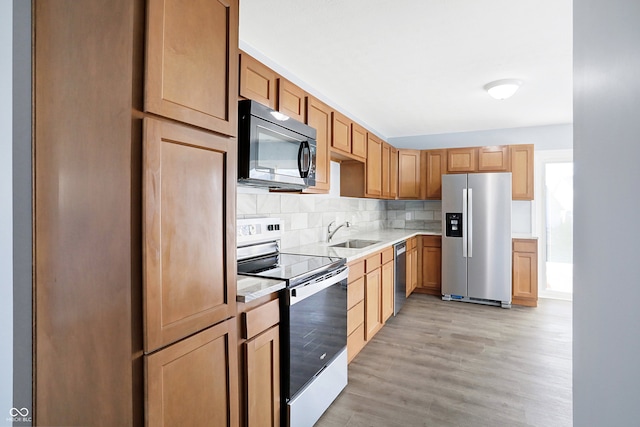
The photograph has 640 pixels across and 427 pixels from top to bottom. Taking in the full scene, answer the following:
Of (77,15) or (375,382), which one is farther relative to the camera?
(375,382)

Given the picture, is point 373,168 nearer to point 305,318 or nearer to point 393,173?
point 393,173

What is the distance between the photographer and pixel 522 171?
14.7ft

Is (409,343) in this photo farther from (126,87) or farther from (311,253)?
(126,87)

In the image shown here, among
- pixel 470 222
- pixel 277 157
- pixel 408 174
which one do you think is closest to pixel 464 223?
pixel 470 222

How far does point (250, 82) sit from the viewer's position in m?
1.95

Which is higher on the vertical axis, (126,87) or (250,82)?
(250,82)

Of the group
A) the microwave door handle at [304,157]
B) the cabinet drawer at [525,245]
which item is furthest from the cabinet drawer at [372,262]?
the cabinet drawer at [525,245]

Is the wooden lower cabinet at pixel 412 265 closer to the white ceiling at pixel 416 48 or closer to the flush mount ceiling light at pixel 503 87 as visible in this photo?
the white ceiling at pixel 416 48

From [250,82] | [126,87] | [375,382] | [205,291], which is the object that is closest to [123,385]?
[205,291]

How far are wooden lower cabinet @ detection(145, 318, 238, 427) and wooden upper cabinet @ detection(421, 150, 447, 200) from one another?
170 inches

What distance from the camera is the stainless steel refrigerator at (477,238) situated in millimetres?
4219

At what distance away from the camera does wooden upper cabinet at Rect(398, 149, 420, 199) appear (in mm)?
4988

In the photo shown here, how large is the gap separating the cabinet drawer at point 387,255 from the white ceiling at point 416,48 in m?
1.62

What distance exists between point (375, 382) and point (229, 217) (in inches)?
70.6
